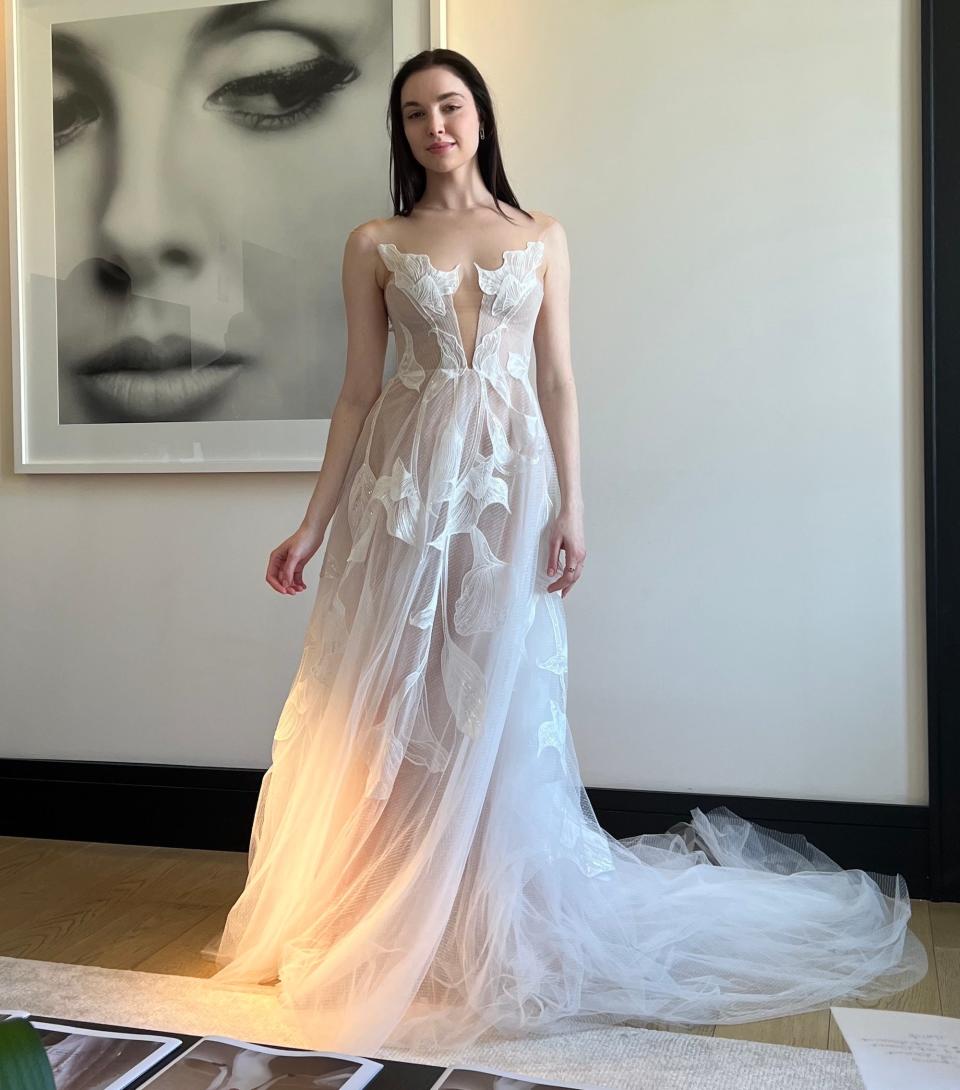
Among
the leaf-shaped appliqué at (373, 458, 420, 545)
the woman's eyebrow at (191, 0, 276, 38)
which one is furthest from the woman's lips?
the leaf-shaped appliqué at (373, 458, 420, 545)

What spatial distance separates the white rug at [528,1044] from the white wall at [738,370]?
0.89m

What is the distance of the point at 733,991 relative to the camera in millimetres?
1837

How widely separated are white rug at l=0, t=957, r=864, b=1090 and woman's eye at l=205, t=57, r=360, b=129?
195 centimetres

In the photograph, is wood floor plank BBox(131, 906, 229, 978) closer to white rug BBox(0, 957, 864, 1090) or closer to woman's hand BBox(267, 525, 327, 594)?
white rug BBox(0, 957, 864, 1090)

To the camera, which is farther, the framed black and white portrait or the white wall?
the framed black and white portrait

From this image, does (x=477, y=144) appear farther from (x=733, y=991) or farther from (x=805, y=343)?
(x=733, y=991)

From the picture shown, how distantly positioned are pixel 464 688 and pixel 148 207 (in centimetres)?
164

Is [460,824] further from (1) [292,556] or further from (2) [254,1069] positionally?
(2) [254,1069]

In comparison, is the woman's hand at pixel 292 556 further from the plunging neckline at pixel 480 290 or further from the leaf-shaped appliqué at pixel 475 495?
the plunging neckline at pixel 480 290

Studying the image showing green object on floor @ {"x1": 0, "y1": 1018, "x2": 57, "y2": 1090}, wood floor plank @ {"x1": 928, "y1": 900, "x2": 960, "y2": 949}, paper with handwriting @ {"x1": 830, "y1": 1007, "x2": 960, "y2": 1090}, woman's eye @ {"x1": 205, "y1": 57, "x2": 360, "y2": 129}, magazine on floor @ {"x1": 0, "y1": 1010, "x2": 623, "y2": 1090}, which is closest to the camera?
green object on floor @ {"x1": 0, "y1": 1018, "x2": 57, "y2": 1090}

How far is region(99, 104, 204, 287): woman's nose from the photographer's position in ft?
9.04

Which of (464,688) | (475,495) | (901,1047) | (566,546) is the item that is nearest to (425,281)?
(475,495)

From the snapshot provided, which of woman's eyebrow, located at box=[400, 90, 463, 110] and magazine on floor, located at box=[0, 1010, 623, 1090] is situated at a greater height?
woman's eyebrow, located at box=[400, 90, 463, 110]

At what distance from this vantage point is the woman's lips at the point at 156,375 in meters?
2.76
